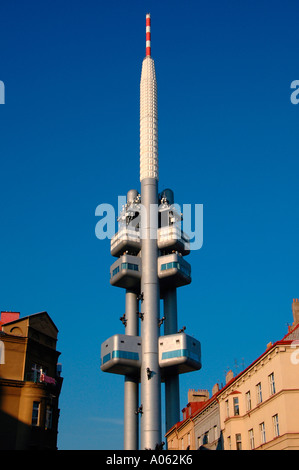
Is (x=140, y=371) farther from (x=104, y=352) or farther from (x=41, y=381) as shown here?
(x=41, y=381)

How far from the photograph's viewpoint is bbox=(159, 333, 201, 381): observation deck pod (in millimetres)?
95125

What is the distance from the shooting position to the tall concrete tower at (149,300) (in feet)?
312

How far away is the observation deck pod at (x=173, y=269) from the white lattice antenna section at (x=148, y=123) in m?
17.2

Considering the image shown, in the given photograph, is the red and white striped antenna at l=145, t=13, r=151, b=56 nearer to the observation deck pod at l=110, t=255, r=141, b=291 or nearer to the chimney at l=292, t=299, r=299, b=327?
the observation deck pod at l=110, t=255, r=141, b=291

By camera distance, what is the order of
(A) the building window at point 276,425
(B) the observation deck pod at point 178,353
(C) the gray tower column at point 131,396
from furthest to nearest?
(C) the gray tower column at point 131,396 < (B) the observation deck pod at point 178,353 < (A) the building window at point 276,425

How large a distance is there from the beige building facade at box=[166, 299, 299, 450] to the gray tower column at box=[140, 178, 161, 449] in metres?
18.3

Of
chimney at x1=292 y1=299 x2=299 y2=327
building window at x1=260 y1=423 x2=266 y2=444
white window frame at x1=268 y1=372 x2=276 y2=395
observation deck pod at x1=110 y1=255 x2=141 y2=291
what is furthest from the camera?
observation deck pod at x1=110 y1=255 x2=141 y2=291

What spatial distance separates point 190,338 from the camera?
98.4 metres

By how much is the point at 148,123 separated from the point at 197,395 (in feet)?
171

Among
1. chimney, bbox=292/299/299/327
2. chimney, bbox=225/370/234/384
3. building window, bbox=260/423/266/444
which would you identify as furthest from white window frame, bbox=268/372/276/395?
chimney, bbox=225/370/234/384

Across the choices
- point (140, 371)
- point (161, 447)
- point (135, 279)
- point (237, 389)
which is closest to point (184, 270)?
point (135, 279)

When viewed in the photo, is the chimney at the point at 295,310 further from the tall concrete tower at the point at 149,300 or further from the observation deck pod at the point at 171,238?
the observation deck pod at the point at 171,238

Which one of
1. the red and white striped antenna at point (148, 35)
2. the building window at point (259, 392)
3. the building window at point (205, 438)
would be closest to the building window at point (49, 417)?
the building window at point (259, 392)

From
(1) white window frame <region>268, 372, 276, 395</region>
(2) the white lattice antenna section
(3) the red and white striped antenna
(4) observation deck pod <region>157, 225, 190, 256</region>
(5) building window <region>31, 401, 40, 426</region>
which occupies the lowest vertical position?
(5) building window <region>31, 401, 40, 426</region>
